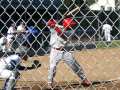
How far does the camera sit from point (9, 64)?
24.0 ft

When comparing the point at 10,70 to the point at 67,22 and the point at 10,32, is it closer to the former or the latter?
the point at 10,32

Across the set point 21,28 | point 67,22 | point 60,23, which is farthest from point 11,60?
point 67,22

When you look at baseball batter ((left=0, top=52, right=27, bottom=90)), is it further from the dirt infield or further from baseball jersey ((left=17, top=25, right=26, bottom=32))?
baseball jersey ((left=17, top=25, right=26, bottom=32))

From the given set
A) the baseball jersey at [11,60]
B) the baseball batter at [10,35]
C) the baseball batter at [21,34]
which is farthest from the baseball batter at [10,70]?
the baseball batter at [21,34]

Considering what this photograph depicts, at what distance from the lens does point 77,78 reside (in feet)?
34.7

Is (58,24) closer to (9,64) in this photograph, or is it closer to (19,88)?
(9,64)

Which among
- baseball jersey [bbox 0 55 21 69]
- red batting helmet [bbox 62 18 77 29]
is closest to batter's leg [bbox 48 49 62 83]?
baseball jersey [bbox 0 55 21 69]

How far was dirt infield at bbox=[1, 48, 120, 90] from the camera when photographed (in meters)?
8.23

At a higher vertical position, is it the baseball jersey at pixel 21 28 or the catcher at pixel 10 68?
the catcher at pixel 10 68

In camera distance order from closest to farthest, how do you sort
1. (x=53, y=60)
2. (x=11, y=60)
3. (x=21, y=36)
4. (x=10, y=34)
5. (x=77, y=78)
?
(x=21, y=36) → (x=10, y=34) → (x=11, y=60) → (x=53, y=60) → (x=77, y=78)

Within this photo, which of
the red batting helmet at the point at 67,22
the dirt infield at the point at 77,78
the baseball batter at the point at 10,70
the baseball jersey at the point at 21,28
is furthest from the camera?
the dirt infield at the point at 77,78

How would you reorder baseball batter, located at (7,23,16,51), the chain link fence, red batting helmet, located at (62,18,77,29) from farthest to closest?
baseball batter, located at (7,23,16,51) → red batting helmet, located at (62,18,77,29) → the chain link fence

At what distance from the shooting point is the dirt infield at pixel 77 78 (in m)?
8.23

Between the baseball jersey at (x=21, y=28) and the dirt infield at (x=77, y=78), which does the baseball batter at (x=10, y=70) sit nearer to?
the dirt infield at (x=77, y=78)
